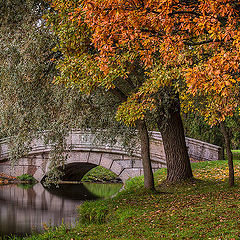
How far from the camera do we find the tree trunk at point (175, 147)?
1109 centimetres

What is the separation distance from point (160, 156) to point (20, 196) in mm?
6106

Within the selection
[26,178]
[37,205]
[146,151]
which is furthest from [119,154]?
[146,151]

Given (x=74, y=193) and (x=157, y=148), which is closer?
(x=157, y=148)

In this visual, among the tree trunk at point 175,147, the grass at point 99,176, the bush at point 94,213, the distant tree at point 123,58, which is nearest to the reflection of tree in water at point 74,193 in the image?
the grass at point 99,176

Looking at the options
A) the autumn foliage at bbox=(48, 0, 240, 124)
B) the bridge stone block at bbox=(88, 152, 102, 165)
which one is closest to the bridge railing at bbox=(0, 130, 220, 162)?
the bridge stone block at bbox=(88, 152, 102, 165)

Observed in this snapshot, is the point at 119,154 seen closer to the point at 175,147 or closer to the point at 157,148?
the point at 157,148

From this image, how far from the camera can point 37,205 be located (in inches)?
543

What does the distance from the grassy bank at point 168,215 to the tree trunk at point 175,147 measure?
1.36ft

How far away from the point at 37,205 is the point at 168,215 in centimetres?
790

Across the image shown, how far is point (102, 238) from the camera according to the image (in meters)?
6.16

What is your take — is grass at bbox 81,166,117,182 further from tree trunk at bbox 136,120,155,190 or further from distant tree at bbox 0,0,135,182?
distant tree at bbox 0,0,135,182

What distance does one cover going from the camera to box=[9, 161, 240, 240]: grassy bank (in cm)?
562

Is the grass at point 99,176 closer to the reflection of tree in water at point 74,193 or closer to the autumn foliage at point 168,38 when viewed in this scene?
the reflection of tree in water at point 74,193

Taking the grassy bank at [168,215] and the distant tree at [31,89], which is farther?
the distant tree at [31,89]
